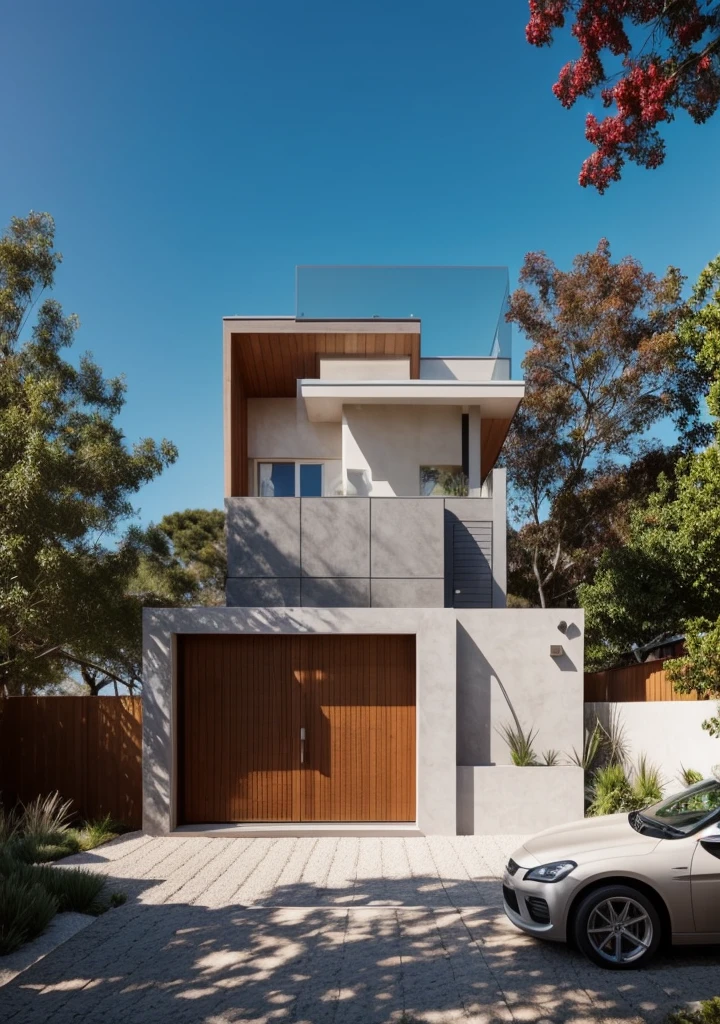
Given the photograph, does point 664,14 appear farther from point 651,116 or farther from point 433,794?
point 433,794

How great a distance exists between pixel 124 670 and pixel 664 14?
21487 millimetres

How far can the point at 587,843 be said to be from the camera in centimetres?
676

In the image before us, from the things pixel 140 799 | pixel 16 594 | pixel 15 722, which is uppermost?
pixel 16 594

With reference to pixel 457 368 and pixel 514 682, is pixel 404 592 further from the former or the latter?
pixel 457 368

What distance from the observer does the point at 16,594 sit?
1176 cm

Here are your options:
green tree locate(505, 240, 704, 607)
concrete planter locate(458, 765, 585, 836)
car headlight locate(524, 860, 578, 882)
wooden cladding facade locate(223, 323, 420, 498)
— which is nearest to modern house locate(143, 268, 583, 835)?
concrete planter locate(458, 765, 585, 836)

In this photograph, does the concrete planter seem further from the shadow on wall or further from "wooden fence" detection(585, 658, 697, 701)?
"wooden fence" detection(585, 658, 697, 701)

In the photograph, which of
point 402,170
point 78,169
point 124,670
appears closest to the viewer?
point 78,169

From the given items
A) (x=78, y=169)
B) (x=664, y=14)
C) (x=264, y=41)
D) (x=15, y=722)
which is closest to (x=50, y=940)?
(x=15, y=722)

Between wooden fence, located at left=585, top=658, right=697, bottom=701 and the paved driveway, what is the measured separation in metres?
5.41

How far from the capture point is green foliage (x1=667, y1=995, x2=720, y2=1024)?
5.06m

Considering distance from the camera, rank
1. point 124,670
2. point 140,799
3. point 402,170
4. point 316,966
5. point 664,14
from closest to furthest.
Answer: point 316,966
point 664,14
point 140,799
point 402,170
point 124,670

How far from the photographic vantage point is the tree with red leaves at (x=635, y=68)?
7059mm

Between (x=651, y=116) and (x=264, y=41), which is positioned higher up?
(x=264, y=41)
